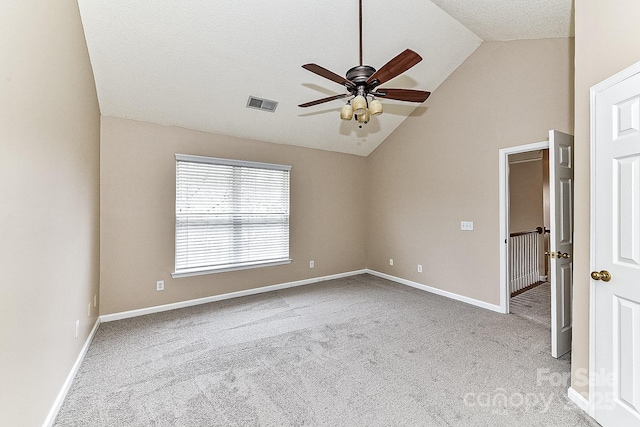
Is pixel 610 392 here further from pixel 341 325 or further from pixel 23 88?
pixel 23 88

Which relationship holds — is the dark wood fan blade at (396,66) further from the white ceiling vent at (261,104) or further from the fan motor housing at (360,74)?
the white ceiling vent at (261,104)

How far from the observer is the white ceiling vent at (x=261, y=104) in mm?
3765

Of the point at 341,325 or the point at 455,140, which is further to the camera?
the point at 455,140

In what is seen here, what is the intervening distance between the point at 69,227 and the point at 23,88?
1155 millimetres

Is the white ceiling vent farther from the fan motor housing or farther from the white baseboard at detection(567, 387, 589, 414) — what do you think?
the white baseboard at detection(567, 387, 589, 414)

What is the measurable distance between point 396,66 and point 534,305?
382cm

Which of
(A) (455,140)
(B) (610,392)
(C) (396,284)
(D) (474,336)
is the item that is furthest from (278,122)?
(B) (610,392)

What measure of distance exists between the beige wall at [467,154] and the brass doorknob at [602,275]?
2012 mm

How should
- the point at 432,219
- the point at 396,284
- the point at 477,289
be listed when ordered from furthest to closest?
the point at 396,284 < the point at 432,219 < the point at 477,289

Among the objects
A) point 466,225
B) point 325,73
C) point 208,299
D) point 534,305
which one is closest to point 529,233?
point 534,305

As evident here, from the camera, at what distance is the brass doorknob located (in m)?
1.69

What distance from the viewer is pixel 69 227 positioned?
2.20 m

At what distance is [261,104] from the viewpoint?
3857 millimetres

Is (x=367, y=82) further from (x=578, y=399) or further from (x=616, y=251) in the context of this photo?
(x=578, y=399)
